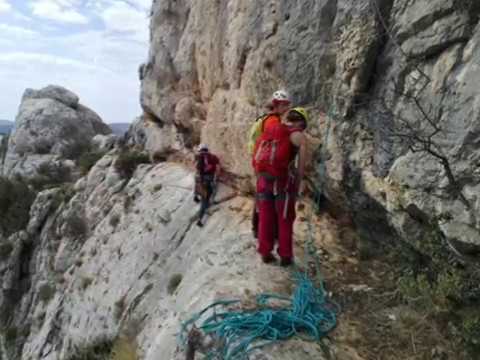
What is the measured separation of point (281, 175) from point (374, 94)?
2008 millimetres

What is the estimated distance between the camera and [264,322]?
579 cm

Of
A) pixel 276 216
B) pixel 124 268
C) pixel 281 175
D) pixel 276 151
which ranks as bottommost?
pixel 124 268

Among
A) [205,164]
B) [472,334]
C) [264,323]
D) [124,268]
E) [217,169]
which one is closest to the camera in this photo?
[472,334]

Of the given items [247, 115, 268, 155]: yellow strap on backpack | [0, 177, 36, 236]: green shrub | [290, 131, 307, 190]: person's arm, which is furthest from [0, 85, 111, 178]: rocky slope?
[290, 131, 307, 190]: person's arm

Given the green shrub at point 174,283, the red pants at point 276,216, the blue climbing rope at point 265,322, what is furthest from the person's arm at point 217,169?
the blue climbing rope at point 265,322

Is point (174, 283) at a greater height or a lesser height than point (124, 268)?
greater

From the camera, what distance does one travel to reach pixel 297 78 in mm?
9406

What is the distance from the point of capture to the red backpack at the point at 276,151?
7105mm

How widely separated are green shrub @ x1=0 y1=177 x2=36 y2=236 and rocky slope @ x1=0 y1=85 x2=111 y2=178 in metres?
6.64

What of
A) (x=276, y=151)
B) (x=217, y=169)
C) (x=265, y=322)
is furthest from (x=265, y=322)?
(x=217, y=169)

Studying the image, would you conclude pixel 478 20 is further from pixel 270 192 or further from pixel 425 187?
pixel 270 192

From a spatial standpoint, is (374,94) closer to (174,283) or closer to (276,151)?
(276,151)

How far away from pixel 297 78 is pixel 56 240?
1789 cm

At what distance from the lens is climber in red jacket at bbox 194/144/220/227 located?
40.8 ft
